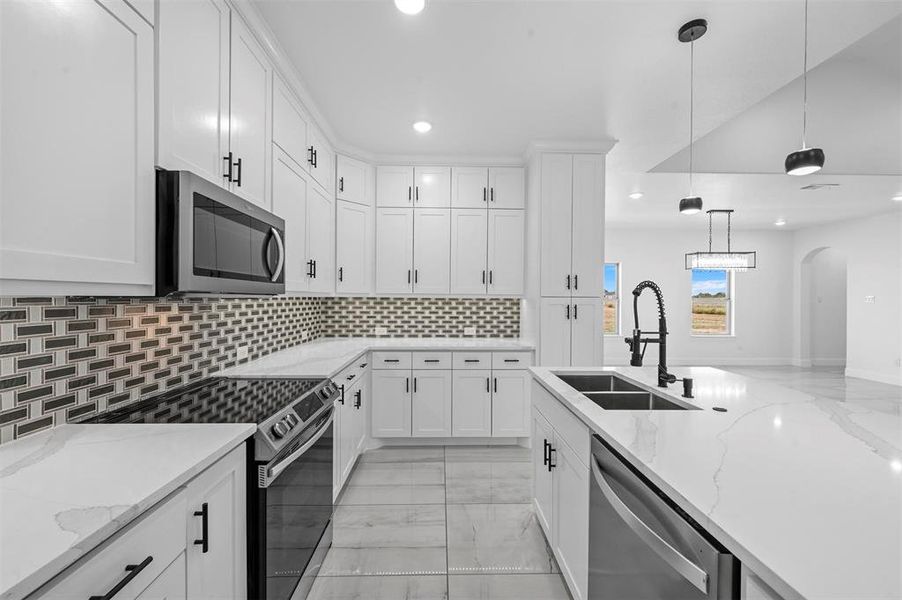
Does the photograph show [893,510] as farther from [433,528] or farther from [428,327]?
[428,327]

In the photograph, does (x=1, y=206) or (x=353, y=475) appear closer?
(x=1, y=206)

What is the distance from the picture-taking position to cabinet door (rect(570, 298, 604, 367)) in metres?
3.66

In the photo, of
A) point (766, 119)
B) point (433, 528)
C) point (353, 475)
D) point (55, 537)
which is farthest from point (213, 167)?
point (766, 119)

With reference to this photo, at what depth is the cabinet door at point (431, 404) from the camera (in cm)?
365

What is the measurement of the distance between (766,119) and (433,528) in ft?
15.2

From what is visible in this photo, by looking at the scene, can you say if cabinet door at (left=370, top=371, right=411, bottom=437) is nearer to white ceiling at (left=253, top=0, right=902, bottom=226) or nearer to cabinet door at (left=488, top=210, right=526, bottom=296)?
cabinet door at (left=488, top=210, right=526, bottom=296)

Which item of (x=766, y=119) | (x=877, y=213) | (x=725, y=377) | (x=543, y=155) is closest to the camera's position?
(x=725, y=377)

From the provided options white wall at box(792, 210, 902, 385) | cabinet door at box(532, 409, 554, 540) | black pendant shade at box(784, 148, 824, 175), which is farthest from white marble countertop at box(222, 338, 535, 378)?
white wall at box(792, 210, 902, 385)

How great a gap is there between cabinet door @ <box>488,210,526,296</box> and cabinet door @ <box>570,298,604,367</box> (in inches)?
23.9

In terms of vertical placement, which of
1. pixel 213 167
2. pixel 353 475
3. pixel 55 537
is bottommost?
pixel 353 475

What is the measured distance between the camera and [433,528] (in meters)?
2.44

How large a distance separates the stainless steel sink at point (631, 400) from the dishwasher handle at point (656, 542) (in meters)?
0.64

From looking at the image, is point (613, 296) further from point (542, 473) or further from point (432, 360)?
point (542, 473)

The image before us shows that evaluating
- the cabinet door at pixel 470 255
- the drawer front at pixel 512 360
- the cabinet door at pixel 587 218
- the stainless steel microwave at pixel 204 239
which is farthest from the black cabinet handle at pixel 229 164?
the cabinet door at pixel 587 218
